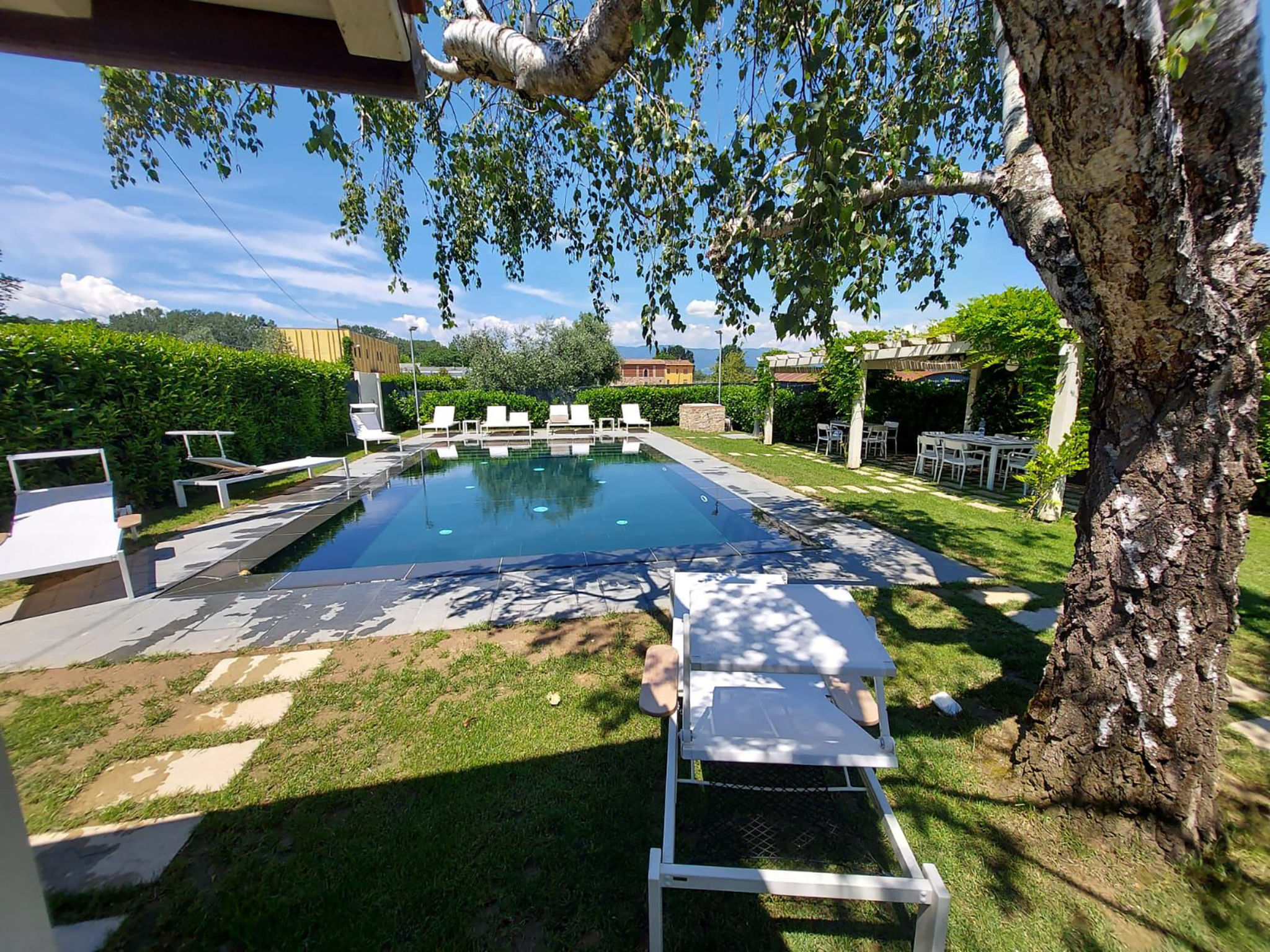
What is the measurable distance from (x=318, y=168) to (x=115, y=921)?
17.1 feet

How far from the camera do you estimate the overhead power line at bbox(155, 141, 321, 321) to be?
3.67 meters

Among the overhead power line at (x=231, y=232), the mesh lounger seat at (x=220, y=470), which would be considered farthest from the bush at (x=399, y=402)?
the mesh lounger seat at (x=220, y=470)

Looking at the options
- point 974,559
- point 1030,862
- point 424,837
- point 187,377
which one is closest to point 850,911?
point 1030,862

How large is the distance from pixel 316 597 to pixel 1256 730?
5749 mm

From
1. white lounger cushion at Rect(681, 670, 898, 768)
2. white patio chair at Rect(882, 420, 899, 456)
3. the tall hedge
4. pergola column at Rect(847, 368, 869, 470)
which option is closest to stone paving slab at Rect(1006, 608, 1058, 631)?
white lounger cushion at Rect(681, 670, 898, 768)

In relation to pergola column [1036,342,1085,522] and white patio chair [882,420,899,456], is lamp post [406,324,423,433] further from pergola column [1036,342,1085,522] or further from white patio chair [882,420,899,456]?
pergola column [1036,342,1085,522]

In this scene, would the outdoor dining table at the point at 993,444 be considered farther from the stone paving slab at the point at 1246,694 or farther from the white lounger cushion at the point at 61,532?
the white lounger cushion at the point at 61,532

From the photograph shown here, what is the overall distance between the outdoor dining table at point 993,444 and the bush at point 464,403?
478 inches

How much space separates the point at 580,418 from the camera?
15.9m

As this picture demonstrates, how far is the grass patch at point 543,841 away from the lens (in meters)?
1.50

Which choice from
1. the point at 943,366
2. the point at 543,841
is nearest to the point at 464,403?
the point at 943,366

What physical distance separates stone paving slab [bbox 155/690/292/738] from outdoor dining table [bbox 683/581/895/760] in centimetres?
222

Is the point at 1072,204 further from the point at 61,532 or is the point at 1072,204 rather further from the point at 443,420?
the point at 443,420

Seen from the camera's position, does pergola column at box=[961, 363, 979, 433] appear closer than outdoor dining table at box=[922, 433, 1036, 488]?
No
